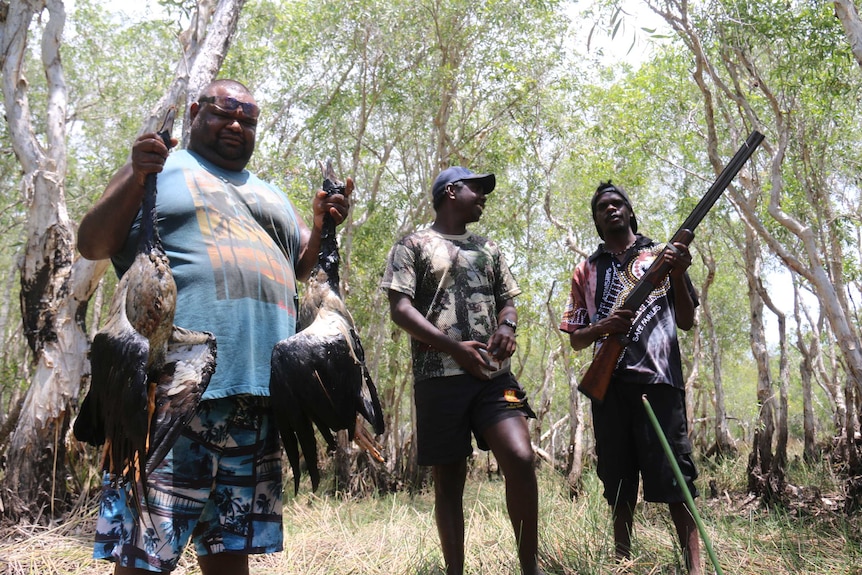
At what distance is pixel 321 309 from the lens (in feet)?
7.16

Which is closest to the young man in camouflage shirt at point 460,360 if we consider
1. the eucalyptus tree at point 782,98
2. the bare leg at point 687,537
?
the bare leg at point 687,537

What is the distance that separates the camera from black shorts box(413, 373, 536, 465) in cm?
299

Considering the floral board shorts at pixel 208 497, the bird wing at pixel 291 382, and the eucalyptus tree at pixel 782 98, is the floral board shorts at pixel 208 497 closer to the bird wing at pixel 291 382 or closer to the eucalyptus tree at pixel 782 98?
the bird wing at pixel 291 382

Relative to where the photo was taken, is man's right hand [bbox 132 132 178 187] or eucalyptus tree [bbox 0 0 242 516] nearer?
man's right hand [bbox 132 132 178 187]

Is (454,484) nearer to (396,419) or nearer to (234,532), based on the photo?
(234,532)

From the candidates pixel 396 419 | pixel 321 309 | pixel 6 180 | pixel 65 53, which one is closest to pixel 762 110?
pixel 396 419

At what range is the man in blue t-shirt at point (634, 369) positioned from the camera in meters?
3.07

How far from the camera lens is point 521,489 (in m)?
2.81

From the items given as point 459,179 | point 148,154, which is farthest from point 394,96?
point 148,154

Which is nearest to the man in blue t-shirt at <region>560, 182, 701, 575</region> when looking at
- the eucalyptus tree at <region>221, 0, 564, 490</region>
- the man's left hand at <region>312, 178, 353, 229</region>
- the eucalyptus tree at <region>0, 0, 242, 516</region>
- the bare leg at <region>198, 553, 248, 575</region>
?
the man's left hand at <region>312, 178, 353, 229</region>

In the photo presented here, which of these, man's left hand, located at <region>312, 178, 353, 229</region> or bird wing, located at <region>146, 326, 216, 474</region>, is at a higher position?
man's left hand, located at <region>312, 178, 353, 229</region>

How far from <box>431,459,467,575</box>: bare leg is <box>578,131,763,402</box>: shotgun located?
719 mm

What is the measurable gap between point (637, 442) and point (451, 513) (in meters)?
0.92

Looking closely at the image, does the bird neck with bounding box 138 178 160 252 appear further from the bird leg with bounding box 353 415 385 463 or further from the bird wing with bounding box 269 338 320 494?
the bird leg with bounding box 353 415 385 463
